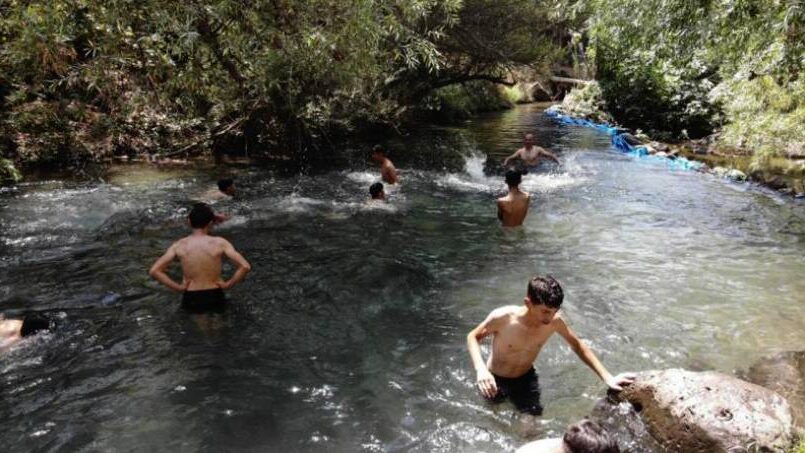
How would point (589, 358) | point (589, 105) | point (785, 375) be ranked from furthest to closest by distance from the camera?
point (589, 105) < point (785, 375) < point (589, 358)

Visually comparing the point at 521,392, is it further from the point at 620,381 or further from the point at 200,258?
the point at 200,258

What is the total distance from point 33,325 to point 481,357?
14.2 feet

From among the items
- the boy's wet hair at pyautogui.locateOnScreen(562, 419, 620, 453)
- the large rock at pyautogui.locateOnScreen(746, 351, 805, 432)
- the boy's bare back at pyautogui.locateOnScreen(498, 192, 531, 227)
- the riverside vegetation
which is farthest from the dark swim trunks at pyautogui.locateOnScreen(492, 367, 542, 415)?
the boy's bare back at pyautogui.locateOnScreen(498, 192, 531, 227)

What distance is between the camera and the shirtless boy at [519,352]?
420 cm

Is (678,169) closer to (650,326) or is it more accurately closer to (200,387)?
(650,326)

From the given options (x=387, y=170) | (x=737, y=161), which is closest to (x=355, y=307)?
(x=387, y=170)

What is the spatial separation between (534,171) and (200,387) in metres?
12.4

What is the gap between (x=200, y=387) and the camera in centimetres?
502

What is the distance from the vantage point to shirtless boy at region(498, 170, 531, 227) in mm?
9312

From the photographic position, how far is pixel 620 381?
4.46 meters

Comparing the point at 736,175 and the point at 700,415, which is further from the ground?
the point at 700,415

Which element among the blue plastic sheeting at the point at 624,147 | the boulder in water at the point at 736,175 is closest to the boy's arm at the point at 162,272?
the boulder in water at the point at 736,175

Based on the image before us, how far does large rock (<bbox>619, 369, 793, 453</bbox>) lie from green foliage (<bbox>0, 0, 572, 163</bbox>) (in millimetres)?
5451

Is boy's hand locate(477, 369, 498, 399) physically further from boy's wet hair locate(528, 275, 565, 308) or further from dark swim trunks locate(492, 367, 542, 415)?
boy's wet hair locate(528, 275, 565, 308)
